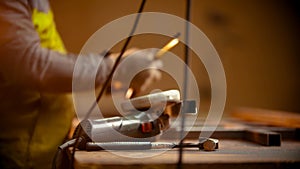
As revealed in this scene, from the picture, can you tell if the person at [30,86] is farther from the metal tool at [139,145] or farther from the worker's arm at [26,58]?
the metal tool at [139,145]

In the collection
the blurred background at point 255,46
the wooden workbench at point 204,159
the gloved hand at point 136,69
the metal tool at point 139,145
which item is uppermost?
the blurred background at point 255,46

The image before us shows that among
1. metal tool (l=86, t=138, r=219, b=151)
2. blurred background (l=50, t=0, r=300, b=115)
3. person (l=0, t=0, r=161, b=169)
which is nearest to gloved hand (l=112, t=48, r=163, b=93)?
person (l=0, t=0, r=161, b=169)

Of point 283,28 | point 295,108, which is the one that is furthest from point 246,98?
point 283,28

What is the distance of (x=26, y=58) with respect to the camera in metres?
1.05

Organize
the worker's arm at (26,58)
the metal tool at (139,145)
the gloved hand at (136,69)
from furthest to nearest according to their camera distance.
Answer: the gloved hand at (136,69) → the worker's arm at (26,58) → the metal tool at (139,145)

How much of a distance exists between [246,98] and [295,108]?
313 mm

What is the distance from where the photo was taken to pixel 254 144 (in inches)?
32.7

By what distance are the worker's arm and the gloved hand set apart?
0.13 m

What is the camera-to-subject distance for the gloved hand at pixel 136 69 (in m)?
1.19

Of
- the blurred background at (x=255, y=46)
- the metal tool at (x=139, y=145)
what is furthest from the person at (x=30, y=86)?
the blurred background at (x=255, y=46)

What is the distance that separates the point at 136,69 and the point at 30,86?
0.28 m

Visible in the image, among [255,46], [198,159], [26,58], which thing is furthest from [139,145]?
[255,46]

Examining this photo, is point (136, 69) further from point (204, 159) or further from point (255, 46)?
point (255, 46)

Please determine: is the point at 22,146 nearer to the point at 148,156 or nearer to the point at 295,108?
the point at 148,156
